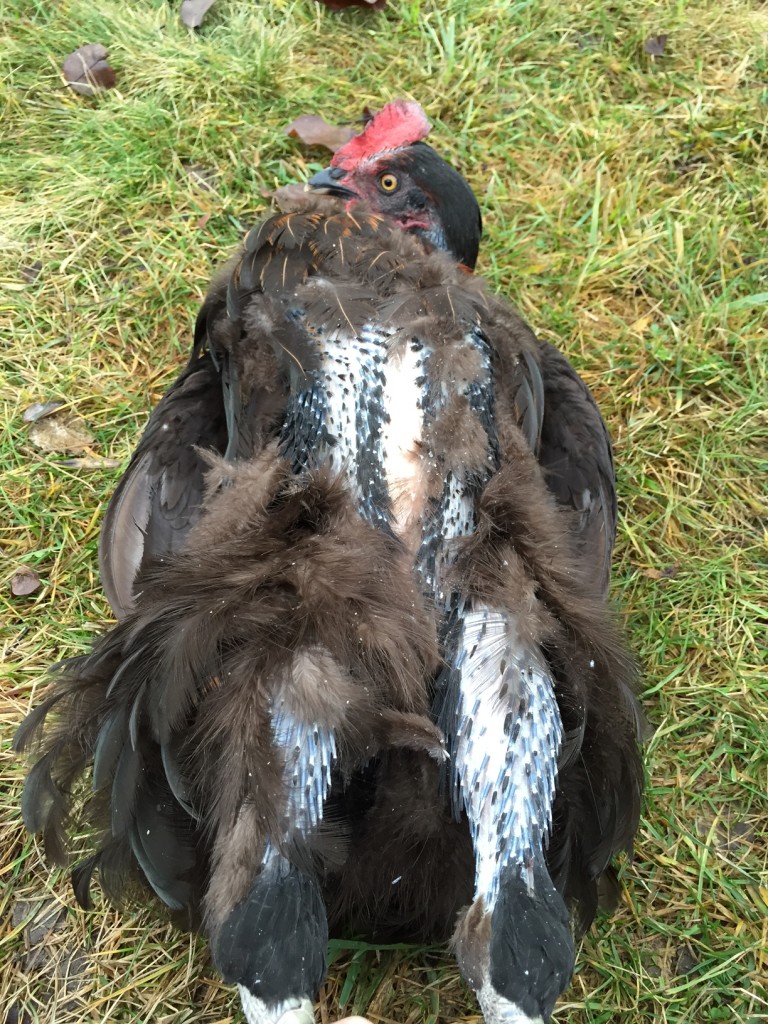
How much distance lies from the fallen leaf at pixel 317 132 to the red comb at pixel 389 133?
0.68 m

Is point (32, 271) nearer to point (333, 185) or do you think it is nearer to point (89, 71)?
point (89, 71)

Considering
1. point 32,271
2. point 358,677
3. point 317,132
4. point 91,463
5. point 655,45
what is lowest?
point 91,463

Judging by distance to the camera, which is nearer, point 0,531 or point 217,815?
point 217,815

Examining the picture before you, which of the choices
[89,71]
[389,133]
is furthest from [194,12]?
[389,133]

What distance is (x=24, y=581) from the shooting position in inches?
105

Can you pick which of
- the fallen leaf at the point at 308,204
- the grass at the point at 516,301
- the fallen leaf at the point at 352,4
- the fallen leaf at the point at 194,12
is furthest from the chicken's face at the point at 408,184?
the fallen leaf at the point at 194,12

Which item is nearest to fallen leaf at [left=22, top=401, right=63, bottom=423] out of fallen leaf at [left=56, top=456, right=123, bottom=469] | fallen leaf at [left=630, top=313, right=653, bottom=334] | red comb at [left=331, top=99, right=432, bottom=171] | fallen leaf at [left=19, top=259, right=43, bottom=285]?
fallen leaf at [left=56, top=456, right=123, bottom=469]

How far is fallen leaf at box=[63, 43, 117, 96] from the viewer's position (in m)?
3.45

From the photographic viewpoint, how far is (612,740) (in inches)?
74.7

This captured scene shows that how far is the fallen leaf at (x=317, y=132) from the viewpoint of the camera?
3.35 meters

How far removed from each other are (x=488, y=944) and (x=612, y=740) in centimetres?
51

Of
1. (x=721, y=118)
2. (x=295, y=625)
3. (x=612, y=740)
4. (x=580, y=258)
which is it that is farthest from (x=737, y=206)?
(x=295, y=625)

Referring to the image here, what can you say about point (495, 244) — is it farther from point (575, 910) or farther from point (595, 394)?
point (575, 910)

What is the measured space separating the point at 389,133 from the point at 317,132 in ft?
2.55
